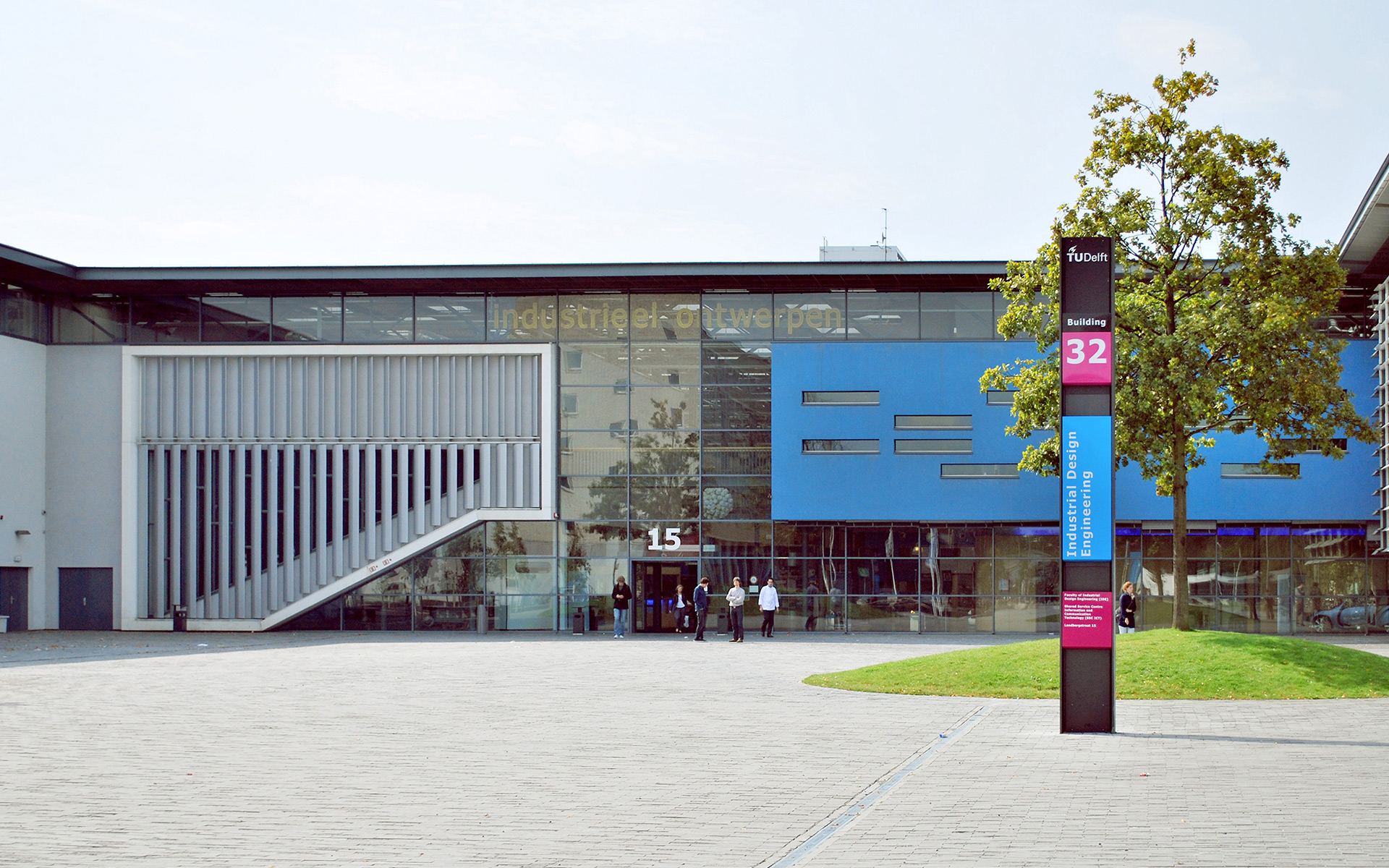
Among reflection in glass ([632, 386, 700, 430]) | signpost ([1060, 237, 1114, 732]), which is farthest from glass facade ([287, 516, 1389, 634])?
signpost ([1060, 237, 1114, 732])

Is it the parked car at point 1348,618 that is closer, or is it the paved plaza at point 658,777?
the paved plaza at point 658,777

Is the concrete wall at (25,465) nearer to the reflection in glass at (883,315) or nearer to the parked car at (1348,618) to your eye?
the reflection in glass at (883,315)

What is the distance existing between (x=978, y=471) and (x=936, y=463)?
1.11m

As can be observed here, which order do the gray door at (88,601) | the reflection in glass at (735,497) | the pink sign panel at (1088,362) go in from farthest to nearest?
the gray door at (88,601) → the reflection in glass at (735,497) → the pink sign panel at (1088,362)

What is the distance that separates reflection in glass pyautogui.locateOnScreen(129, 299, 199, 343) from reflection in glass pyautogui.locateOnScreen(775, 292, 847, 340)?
1641 cm

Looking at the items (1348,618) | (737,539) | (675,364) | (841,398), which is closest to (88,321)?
(675,364)

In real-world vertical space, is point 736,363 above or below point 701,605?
above

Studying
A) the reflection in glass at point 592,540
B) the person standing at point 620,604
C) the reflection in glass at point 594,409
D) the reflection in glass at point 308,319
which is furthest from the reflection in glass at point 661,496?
the reflection in glass at point 308,319

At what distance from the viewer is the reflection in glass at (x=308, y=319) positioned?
38.7m

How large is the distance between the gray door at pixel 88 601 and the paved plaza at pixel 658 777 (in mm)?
18659

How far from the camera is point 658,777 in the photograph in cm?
1153

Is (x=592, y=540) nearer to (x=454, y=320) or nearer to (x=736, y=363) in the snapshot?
(x=736, y=363)

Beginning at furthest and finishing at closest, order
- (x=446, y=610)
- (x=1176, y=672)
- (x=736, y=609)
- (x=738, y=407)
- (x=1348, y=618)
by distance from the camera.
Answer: (x=446, y=610), (x=738, y=407), (x=1348, y=618), (x=736, y=609), (x=1176, y=672)

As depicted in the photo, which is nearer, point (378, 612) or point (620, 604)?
point (620, 604)
